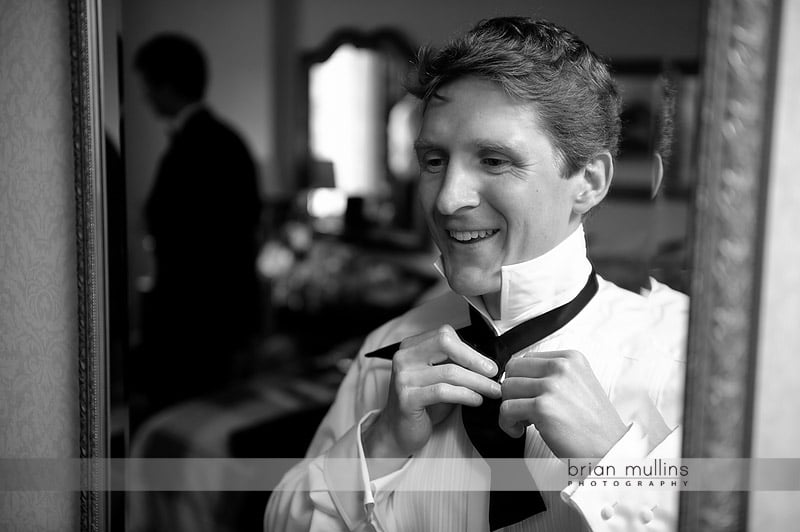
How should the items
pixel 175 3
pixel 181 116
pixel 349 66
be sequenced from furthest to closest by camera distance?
pixel 349 66 → pixel 175 3 → pixel 181 116

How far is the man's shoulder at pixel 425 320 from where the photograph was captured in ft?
3.33

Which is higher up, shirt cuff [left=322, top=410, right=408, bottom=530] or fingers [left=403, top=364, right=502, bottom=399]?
fingers [left=403, top=364, right=502, bottom=399]

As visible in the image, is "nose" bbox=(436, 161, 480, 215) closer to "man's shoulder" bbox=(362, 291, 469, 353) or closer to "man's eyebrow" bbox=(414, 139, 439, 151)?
"man's eyebrow" bbox=(414, 139, 439, 151)

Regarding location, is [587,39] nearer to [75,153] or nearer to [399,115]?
[75,153]

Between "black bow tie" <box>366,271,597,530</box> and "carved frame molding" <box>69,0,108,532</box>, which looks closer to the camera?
"black bow tie" <box>366,271,597,530</box>

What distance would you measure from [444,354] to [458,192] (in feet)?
0.68

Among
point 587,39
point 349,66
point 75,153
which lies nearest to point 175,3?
point 349,66

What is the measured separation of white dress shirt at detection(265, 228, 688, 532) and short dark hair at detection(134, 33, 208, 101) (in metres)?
2.07

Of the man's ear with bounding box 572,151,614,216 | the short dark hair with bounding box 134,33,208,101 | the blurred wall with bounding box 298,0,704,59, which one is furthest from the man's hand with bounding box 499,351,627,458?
the short dark hair with bounding box 134,33,208,101

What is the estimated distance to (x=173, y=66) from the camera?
2.74m

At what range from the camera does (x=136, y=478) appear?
3.79 ft

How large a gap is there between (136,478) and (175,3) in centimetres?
353

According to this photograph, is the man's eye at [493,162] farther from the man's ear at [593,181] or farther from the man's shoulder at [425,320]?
the man's shoulder at [425,320]

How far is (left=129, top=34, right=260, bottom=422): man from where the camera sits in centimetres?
267
